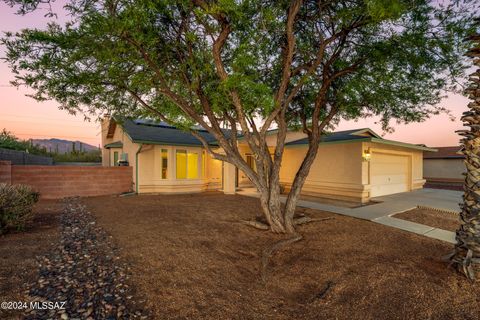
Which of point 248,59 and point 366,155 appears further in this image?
point 366,155

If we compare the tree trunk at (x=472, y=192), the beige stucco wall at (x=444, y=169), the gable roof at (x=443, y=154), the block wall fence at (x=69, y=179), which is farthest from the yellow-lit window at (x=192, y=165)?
the beige stucco wall at (x=444, y=169)

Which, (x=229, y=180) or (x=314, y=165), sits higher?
(x=314, y=165)

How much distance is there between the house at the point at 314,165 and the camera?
11.0 metres

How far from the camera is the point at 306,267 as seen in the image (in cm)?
429

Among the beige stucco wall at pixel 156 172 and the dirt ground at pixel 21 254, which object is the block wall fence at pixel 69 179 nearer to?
the beige stucco wall at pixel 156 172

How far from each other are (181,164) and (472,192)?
12.7 m

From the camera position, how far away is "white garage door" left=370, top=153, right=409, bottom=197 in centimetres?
1168

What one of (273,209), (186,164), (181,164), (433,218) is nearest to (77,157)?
(181,164)

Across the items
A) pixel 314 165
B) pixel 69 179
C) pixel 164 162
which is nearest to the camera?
pixel 69 179

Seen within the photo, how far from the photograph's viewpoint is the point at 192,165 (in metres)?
14.3

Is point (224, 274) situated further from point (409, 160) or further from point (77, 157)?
point (77, 157)

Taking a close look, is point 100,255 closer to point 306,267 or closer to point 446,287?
point 306,267

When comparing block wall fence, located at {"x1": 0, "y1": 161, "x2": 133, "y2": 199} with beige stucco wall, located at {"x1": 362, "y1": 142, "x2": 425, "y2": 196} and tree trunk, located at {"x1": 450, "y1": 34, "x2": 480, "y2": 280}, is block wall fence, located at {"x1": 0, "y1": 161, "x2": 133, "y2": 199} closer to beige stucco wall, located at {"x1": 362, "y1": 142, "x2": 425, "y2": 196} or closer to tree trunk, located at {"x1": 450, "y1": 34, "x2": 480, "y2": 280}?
beige stucco wall, located at {"x1": 362, "y1": 142, "x2": 425, "y2": 196}

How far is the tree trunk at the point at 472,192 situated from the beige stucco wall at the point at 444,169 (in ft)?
83.5
